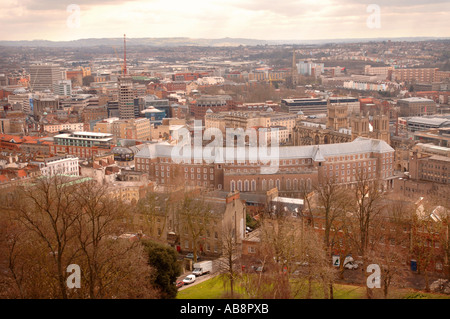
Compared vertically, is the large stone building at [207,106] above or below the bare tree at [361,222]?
above

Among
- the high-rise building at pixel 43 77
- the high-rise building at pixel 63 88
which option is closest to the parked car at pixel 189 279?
the high-rise building at pixel 63 88

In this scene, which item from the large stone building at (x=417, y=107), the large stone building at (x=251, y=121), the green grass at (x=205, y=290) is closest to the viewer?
the green grass at (x=205, y=290)

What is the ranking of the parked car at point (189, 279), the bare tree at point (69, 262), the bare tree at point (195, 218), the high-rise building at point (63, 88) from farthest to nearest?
the high-rise building at point (63, 88) → the bare tree at point (195, 218) → the parked car at point (189, 279) → the bare tree at point (69, 262)

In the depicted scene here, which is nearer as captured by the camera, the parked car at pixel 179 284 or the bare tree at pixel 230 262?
the bare tree at pixel 230 262

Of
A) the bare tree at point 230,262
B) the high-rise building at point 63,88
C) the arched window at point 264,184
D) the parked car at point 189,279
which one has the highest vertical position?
the high-rise building at point 63,88

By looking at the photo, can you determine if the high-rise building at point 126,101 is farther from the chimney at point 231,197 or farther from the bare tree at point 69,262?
the bare tree at point 69,262

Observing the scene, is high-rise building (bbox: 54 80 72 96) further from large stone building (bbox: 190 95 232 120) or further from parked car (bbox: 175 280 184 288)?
parked car (bbox: 175 280 184 288)

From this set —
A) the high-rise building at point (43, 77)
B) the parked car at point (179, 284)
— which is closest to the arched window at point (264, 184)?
the parked car at point (179, 284)
